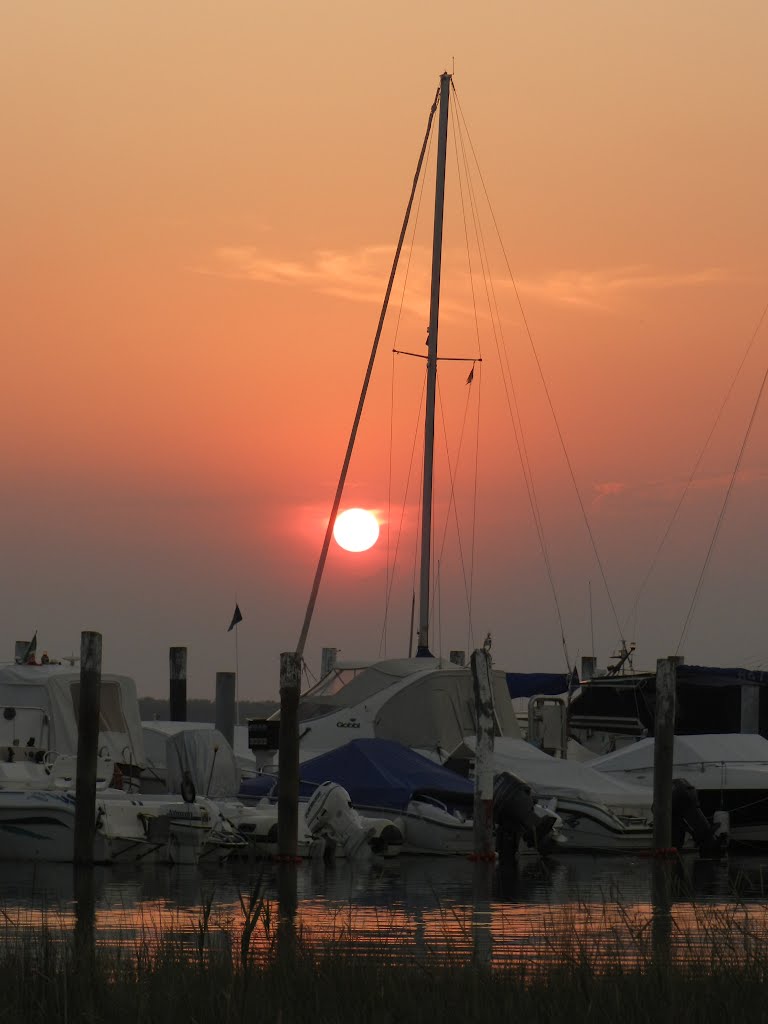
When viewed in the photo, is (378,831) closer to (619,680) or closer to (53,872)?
(53,872)

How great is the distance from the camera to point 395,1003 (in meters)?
9.71

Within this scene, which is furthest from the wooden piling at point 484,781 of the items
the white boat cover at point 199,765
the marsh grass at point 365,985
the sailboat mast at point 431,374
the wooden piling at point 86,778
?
the marsh grass at point 365,985

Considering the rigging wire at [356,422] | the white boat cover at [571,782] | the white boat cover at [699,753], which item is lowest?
the white boat cover at [571,782]

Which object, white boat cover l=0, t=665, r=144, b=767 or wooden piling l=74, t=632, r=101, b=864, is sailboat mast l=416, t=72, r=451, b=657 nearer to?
white boat cover l=0, t=665, r=144, b=767

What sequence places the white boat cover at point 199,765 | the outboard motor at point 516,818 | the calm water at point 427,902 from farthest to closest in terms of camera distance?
the white boat cover at point 199,765, the outboard motor at point 516,818, the calm water at point 427,902

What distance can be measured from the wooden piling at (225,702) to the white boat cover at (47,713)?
137 inches

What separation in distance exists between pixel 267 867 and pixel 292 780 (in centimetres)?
144

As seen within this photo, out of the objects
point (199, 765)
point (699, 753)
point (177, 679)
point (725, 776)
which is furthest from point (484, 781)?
point (177, 679)

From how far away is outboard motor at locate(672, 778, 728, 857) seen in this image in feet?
91.0

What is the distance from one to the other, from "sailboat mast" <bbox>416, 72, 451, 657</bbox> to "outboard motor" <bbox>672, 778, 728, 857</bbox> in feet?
26.5

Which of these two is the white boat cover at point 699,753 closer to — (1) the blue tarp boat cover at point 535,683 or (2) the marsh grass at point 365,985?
(1) the blue tarp boat cover at point 535,683

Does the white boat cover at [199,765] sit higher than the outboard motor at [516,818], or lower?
higher

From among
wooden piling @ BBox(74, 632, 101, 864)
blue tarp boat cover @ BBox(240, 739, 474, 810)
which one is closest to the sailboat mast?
blue tarp boat cover @ BBox(240, 739, 474, 810)

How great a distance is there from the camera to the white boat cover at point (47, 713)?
96.3ft
